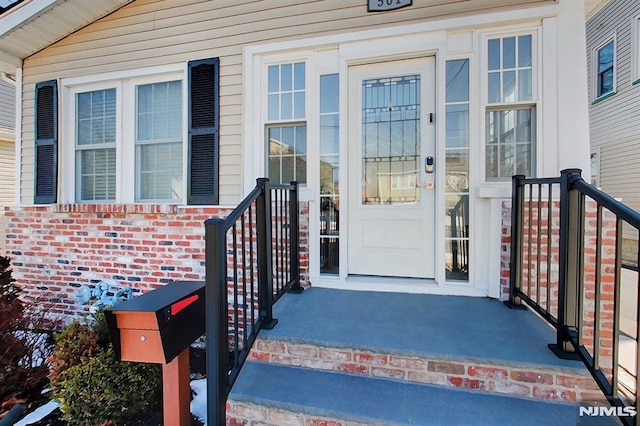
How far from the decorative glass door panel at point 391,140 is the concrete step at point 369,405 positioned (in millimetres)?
1517

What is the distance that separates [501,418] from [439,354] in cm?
37

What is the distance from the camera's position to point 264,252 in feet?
6.59

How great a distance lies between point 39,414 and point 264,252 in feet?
5.99

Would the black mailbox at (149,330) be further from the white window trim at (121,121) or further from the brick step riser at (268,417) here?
the white window trim at (121,121)

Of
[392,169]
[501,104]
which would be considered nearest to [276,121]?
[392,169]

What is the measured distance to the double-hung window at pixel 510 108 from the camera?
243cm

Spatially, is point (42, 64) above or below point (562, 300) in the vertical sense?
above

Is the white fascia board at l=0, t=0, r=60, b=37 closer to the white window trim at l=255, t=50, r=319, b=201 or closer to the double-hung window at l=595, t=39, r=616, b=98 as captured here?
the white window trim at l=255, t=50, r=319, b=201

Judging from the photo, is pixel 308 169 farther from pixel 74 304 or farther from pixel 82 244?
pixel 74 304

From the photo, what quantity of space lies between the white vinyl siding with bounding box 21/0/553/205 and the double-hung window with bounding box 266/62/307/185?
28 cm

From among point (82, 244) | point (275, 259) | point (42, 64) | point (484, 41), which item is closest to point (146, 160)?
point (82, 244)

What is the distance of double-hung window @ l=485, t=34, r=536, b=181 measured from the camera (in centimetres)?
243

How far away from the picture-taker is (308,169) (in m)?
2.81

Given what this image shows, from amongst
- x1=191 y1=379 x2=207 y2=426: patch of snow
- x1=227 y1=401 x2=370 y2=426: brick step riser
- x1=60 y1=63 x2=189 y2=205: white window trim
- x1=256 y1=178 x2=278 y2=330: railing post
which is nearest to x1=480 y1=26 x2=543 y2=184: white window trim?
x1=256 y1=178 x2=278 y2=330: railing post
